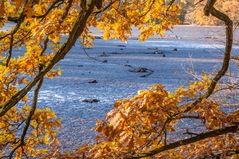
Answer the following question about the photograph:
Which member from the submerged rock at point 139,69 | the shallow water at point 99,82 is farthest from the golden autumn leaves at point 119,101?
the submerged rock at point 139,69

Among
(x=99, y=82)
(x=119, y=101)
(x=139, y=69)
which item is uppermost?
(x=119, y=101)

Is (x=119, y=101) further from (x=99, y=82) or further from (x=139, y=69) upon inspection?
(x=139, y=69)

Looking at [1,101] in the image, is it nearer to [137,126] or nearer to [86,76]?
[137,126]

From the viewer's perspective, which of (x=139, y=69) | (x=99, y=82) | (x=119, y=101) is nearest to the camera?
(x=119, y=101)

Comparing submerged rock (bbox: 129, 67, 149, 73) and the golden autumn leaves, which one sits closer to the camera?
the golden autumn leaves

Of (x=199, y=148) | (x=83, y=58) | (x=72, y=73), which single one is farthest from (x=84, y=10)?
(x=83, y=58)

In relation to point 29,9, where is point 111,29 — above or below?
below

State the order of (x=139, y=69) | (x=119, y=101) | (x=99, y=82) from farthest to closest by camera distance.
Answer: (x=139, y=69), (x=99, y=82), (x=119, y=101)

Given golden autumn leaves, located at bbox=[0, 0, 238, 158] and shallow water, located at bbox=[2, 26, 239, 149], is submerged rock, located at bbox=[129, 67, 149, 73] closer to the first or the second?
shallow water, located at bbox=[2, 26, 239, 149]

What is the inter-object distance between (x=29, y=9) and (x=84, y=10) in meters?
0.80

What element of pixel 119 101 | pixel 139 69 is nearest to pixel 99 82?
pixel 139 69

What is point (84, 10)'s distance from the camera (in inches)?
104

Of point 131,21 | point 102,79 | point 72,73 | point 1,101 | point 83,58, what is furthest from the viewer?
point 83,58

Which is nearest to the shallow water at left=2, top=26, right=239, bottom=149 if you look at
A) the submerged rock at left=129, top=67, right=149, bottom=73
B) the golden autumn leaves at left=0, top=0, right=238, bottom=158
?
the submerged rock at left=129, top=67, right=149, bottom=73
